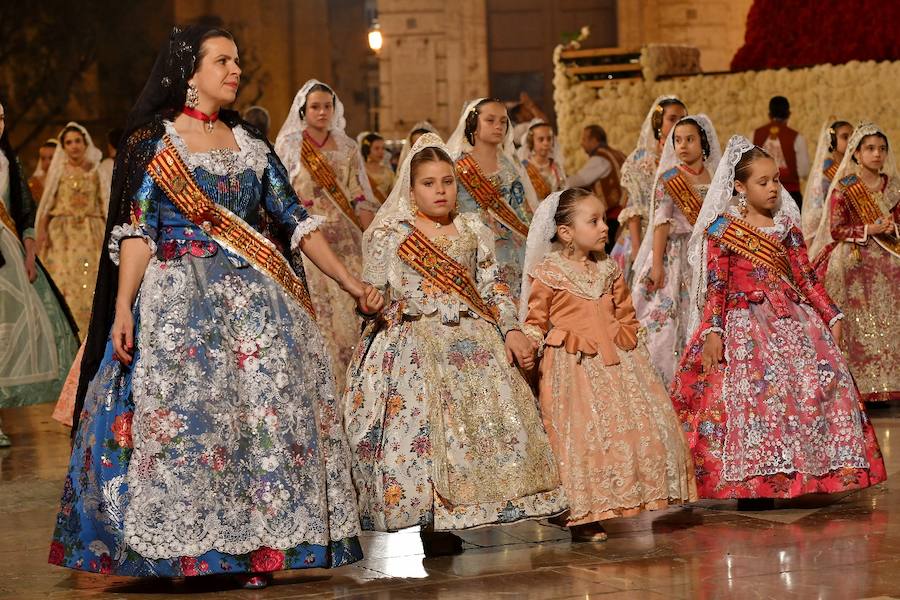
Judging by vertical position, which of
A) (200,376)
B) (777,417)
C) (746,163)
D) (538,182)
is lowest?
(777,417)

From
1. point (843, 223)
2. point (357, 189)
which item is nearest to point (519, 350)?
point (357, 189)

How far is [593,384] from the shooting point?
6199mm

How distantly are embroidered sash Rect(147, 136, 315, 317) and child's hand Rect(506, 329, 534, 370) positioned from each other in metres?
0.93

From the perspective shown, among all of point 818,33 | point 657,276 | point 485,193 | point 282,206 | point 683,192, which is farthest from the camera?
point 818,33

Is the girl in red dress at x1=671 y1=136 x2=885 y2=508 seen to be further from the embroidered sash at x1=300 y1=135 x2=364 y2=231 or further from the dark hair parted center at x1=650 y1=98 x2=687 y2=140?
the dark hair parted center at x1=650 y1=98 x2=687 y2=140

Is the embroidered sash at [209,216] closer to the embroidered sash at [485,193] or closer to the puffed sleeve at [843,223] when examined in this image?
the embroidered sash at [485,193]

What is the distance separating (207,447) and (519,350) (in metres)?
1.30

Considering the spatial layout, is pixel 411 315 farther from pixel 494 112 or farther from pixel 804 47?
pixel 804 47

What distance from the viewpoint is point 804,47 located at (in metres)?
16.5

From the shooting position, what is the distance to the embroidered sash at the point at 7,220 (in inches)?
368

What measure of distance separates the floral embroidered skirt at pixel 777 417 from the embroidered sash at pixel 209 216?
81.0 inches

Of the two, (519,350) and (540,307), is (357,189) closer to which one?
(540,307)

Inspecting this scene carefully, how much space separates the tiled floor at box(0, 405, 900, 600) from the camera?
5.26 metres

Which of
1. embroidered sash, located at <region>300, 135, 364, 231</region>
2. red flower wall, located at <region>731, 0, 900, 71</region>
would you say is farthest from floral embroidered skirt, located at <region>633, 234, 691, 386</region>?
Result: red flower wall, located at <region>731, 0, 900, 71</region>
